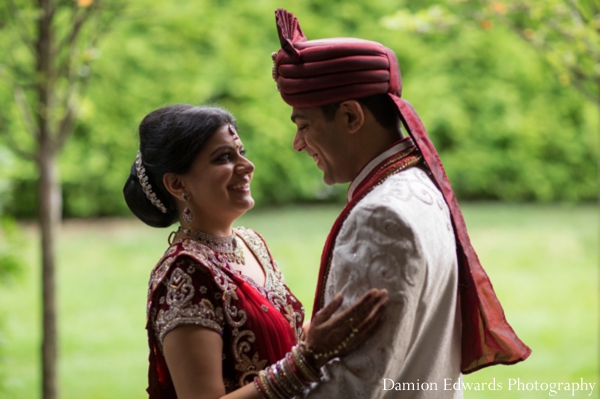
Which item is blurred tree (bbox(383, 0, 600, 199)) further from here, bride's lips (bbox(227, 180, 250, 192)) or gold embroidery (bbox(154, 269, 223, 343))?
gold embroidery (bbox(154, 269, 223, 343))

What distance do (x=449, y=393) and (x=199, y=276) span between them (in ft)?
2.51

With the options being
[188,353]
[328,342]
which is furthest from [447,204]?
[188,353]

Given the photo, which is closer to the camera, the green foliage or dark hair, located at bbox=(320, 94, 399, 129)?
dark hair, located at bbox=(320, 94, 399, 129)

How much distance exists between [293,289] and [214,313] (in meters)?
4.72

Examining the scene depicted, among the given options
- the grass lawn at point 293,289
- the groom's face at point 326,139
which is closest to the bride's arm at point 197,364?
the groom's face at point 326,139

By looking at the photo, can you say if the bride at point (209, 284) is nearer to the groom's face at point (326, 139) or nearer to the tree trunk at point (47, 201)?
the groom's face at point (326, 139)

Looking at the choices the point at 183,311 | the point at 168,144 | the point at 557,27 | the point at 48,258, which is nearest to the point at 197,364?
the point at 183,311

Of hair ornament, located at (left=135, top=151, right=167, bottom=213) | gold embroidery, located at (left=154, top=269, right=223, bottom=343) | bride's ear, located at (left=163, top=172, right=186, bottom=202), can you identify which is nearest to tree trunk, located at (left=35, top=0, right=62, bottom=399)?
hair ornament, located at (left=135, top=151, right=167, bottom=213)

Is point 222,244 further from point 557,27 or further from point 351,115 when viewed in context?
point 557,27

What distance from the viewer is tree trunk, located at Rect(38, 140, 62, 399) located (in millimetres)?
3975

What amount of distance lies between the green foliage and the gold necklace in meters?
4.88

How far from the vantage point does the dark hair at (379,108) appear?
192 cm

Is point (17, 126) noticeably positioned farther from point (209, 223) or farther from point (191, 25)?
point (209, 223)

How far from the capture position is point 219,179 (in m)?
2.17
